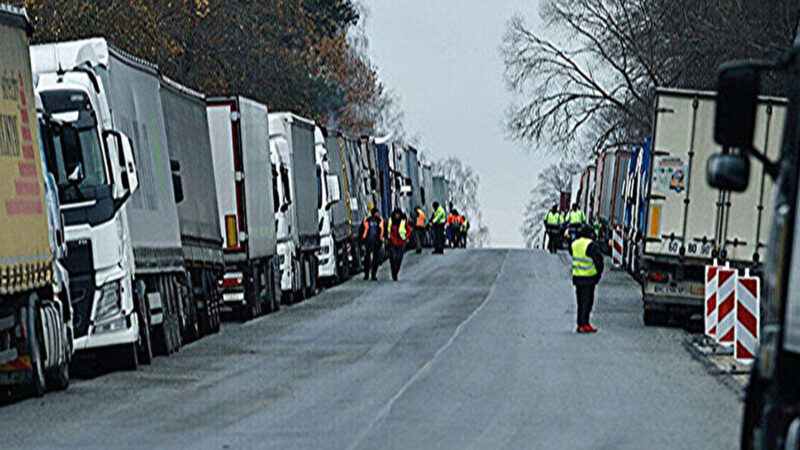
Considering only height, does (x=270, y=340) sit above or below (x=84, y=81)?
below

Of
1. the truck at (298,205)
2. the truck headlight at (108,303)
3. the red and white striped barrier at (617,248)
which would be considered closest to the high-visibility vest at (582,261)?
the truck headlight at (108,303)

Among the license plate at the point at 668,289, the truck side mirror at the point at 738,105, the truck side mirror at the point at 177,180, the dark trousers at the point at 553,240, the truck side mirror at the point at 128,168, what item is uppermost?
the truck side mirror at the point at 738,105

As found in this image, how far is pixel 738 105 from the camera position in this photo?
7980mm

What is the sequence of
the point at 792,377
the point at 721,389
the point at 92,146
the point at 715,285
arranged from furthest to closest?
the point at 715,285 < the point at 92,146 < the point at 721,389 < the point at 792,377

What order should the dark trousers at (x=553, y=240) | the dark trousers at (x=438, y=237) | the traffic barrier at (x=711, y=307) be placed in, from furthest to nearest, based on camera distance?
the dark trousers at (x=553, y=240), the dark trousers at (x=438, y=237), the traffic barrier at (x=711, y=307)

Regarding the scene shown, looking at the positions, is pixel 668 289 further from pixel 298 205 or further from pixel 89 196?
pixel 298 205

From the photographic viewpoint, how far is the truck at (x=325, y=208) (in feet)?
144

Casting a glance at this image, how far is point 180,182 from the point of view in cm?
2708

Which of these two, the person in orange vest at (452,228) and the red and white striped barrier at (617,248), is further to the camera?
the person in orange vest at (452,228)

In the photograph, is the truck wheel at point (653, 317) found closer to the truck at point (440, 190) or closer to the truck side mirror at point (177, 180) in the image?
the truck side mirror at point (177, 180)

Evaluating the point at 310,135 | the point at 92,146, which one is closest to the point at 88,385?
the point at 92,146

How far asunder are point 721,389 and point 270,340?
31.2 ft

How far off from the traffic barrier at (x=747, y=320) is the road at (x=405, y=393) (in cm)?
66

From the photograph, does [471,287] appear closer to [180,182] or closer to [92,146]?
[180,182]
